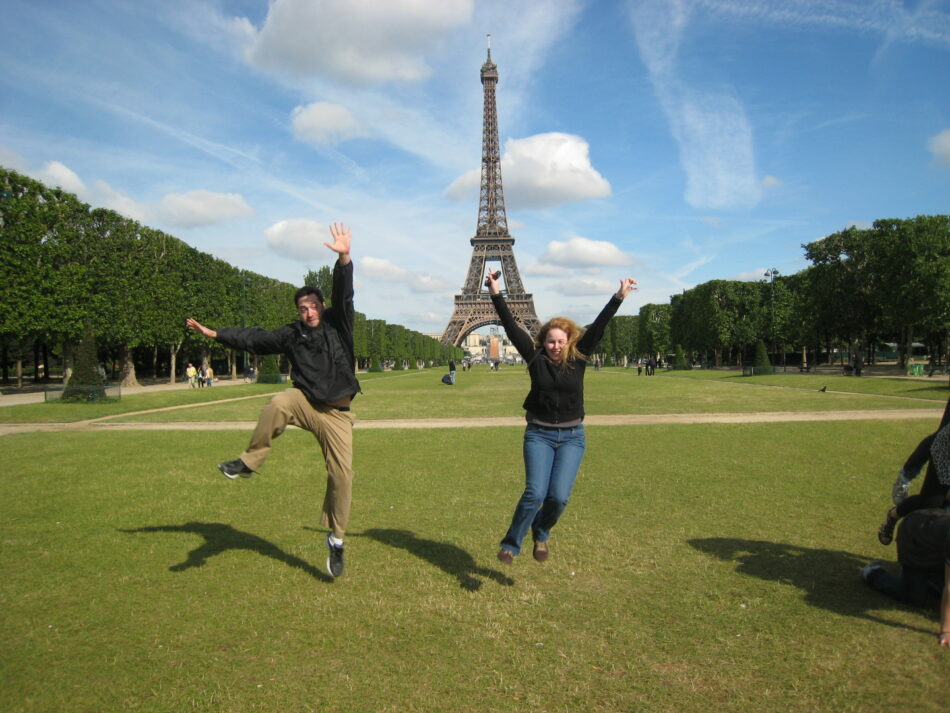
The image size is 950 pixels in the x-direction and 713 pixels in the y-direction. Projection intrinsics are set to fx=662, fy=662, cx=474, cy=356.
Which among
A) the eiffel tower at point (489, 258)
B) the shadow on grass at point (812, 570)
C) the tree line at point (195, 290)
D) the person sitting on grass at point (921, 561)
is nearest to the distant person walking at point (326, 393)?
the shadow on grass at point (812, 570)

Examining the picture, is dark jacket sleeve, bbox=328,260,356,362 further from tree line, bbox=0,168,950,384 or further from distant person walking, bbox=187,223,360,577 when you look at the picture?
tree line, bbox=0,168,950,384

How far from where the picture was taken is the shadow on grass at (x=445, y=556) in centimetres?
494

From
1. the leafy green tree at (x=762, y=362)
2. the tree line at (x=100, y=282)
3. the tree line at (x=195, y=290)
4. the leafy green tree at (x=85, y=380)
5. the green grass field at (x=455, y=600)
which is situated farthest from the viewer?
the leafy green tree at (x=762, y=362)

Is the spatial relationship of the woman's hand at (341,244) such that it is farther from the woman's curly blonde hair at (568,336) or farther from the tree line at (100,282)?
the tree line at (100,282)

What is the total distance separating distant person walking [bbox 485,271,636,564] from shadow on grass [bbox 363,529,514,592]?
15.2 inches

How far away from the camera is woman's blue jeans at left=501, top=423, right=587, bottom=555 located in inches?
184

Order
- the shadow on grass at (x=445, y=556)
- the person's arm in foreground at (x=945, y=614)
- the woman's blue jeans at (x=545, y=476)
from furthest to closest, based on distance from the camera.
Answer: the shadow on grass at (x=445, y=556)
the woman's blue jeans at (x=545, y=476)
the person's arm in foreground at (x=945, y=614)

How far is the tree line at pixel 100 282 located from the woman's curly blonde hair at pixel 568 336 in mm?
27676

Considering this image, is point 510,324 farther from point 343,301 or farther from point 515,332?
point 343,301

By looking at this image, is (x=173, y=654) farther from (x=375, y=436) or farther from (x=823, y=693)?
(x=375, y=436)

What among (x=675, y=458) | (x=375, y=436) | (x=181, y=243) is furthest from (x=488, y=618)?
(x=181, y=243)

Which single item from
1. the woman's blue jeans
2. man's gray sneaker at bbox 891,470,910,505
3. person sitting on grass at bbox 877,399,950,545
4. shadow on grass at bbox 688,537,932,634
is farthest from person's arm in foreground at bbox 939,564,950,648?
the woman's blue jeans

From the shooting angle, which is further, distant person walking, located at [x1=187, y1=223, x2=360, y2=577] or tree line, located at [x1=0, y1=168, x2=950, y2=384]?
tree line, located at [x1=0, y1=168, x2=950, y2=384]

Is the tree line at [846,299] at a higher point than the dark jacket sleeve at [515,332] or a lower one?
higher
